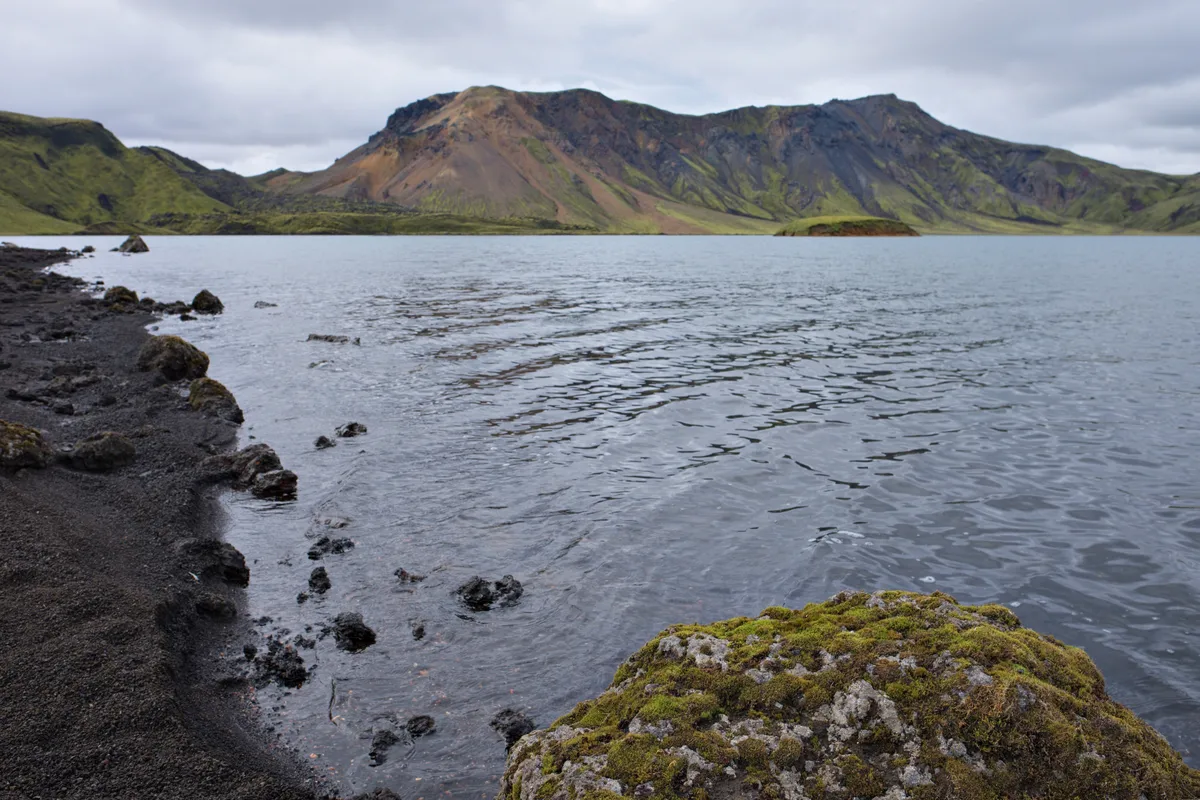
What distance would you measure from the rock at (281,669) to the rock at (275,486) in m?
7.37

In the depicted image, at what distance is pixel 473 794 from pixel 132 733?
4031mm

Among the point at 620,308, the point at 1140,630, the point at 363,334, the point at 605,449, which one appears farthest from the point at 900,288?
the point at 1140,630

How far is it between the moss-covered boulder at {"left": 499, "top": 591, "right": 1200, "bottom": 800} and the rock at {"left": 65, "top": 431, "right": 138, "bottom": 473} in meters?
15.7

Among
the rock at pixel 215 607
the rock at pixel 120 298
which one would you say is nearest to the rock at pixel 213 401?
the rock at pixel 215 607

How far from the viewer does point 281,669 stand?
10.3 metres

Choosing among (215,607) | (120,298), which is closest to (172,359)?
(215,607)

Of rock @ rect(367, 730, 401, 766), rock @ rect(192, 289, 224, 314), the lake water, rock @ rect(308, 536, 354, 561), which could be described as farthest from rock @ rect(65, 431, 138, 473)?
rock @ rect(192, 289, 224, 314)

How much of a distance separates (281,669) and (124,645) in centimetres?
211

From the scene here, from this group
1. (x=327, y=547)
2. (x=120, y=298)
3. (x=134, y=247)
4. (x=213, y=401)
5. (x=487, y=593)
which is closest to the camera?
(x=487, y=593)

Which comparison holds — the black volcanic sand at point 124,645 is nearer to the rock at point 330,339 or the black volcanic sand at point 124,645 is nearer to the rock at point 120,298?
the rock at point 330,339

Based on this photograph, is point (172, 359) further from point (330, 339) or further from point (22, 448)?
point (22, 448)

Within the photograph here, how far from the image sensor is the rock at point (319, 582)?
12.9 m

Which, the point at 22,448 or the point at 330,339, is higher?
the point at 22,448

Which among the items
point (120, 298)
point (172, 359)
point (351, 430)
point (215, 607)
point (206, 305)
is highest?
point (120, 298)
